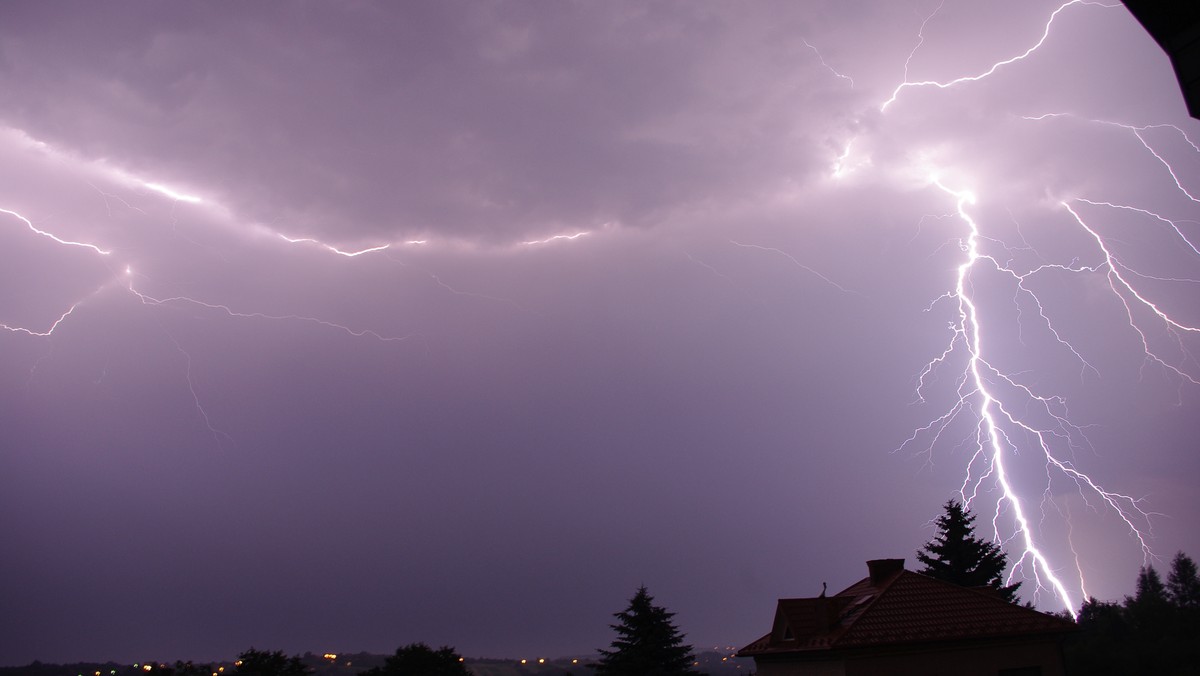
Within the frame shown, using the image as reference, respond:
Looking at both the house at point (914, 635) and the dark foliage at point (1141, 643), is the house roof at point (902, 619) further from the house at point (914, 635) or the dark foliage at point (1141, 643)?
Answer: the dark foliage at point (1141, 643)

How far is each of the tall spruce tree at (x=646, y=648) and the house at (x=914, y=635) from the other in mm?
7515

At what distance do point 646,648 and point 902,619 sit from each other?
35.3 feet

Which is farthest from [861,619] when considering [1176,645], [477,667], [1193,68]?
[477,667]

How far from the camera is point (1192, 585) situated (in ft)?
141

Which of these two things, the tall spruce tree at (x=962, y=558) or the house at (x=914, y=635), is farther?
the tall spruce tree at (x=962, y=558)

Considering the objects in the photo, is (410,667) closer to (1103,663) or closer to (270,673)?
(270,673)

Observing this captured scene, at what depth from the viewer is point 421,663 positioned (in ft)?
80.3

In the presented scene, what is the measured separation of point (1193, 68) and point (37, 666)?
83.1 meters

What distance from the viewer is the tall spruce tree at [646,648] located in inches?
890

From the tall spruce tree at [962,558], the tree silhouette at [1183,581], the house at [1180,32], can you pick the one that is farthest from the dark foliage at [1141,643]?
the house at [1180,32]

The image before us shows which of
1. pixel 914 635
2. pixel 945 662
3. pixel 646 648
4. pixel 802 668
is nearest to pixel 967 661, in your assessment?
pixel 945 662

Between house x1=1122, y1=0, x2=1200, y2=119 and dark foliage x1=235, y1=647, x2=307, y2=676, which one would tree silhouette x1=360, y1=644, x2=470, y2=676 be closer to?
dark foliage x1=235, y1=647, x2=307, y2=676

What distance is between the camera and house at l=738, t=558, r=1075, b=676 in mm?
13508

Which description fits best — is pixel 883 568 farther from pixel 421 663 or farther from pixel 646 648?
pixel 421 663
